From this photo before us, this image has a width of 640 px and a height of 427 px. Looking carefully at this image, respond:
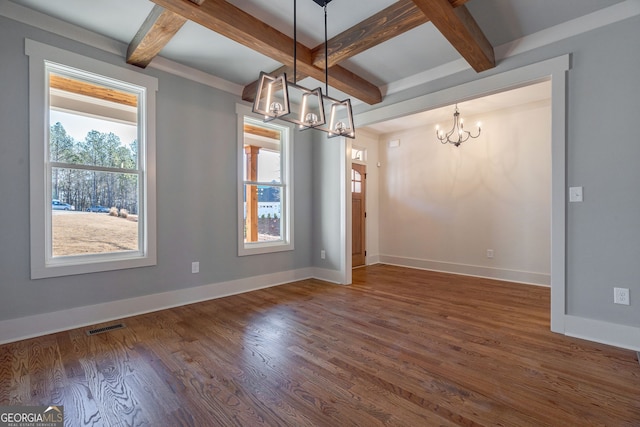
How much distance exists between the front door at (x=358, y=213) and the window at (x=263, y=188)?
69.5 inches

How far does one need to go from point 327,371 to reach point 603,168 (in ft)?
9.33

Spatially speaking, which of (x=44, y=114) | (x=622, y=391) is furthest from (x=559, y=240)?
(x=44, y=114)

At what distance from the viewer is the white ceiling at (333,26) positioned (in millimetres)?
2396

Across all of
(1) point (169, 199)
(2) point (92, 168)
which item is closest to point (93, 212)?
(2) point (92, 168)

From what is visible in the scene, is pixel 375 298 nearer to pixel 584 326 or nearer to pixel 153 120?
pixel 584 326

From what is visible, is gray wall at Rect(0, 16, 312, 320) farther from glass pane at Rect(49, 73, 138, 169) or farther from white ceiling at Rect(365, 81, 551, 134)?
white ceiling at Rect(365, 81, 551, 134)

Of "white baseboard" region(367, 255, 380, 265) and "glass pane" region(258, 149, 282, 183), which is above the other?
"glass pane" region(258, 149, 282, 183)

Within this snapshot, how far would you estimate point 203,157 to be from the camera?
3627 mm

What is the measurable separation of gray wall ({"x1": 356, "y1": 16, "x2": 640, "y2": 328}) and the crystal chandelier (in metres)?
2.17

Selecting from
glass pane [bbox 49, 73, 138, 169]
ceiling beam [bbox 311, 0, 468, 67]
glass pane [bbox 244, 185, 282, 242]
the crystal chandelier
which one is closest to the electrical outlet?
ceiling beam [bbox 311, 0, 468, 67]

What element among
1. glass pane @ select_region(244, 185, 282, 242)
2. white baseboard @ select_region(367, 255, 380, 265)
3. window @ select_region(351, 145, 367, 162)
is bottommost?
white baseboard @ select_region(367, 255, 380, 265)

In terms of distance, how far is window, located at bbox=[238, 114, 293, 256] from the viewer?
161 inches

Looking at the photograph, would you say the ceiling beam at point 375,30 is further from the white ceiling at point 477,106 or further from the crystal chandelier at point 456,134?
the crystal chandelier at point 456,134

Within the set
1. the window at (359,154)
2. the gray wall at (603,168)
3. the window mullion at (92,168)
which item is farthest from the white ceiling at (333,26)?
the window at (359,154)
